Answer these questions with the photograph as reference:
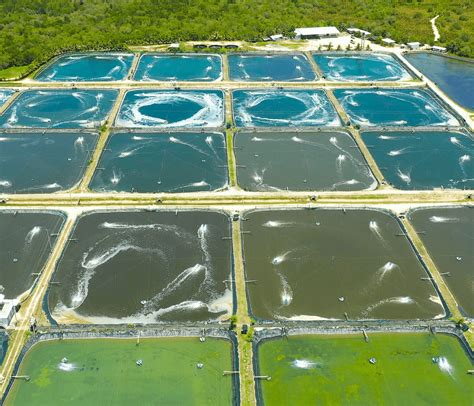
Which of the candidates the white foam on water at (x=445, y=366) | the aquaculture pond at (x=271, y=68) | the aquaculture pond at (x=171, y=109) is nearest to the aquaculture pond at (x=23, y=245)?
the aquaculture pond at (x=171, y=109)

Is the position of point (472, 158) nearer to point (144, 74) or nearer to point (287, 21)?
point (144, 74)

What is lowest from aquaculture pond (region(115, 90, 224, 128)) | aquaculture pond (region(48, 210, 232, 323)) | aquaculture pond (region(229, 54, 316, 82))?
aquaculture pond (region(48, 210, 232, 323))

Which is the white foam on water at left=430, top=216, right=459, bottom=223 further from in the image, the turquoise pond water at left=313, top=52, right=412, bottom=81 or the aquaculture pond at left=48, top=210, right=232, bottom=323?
the turquoise pond water at left=313, top=52, right=412, bottom=81

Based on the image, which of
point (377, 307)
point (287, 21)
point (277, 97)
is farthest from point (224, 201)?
point (287, 21)

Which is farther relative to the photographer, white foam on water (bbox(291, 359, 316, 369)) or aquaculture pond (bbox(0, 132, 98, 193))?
aquaculture pond (bbox(0, 132, 98, 193))

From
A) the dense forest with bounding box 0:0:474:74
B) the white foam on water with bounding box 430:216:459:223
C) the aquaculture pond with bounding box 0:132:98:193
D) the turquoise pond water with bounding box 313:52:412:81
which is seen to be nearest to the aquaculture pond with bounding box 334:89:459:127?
the turquoise pond water with bounding box 313:52:412:81

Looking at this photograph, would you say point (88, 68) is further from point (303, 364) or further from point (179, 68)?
point (303, 364)

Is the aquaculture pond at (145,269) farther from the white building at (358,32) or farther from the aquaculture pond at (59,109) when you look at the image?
the white building at (358,32)

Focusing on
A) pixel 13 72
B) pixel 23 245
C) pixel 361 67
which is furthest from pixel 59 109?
pixel 361 67
